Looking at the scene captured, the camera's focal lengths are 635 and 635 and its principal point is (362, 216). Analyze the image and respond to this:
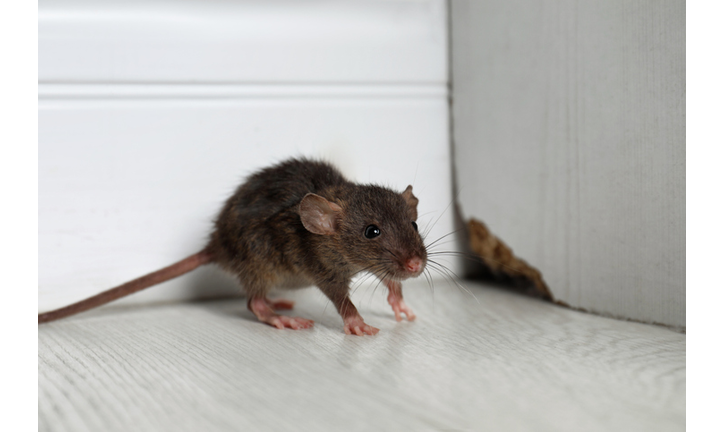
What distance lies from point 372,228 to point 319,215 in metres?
0.19

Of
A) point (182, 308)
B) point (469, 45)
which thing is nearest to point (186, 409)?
point (182, 308)

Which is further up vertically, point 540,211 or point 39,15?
point 39,15

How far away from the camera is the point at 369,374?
5.37 ft

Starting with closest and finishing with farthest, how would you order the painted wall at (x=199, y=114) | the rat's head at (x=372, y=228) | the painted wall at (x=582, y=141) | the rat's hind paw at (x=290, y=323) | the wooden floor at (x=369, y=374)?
the wooden floor at (x=369, y=374) < the painted wall at (x=582, y=141) < the rat's head at (x=372, y=228) < the rat's hind paw at (x=290, y=323) < the painted wall at (x=199, y=114)

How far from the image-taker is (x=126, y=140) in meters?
2.54

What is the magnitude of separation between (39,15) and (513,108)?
1.85 meters

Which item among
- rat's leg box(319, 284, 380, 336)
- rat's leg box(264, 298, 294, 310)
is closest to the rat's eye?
rat's leg box(319, 284, 380, 336)

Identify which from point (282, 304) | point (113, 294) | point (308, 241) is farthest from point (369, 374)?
point (113, 294)

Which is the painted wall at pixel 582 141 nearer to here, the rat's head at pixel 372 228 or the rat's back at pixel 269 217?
the rat's head at pixel 372 228

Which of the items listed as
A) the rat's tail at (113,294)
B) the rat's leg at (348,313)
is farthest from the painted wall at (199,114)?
the rat's leg at (348,313)

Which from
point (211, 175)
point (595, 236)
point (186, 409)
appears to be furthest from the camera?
point (211, 175)

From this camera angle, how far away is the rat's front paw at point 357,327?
2107mm

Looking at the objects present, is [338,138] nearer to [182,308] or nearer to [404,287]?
[404,287]

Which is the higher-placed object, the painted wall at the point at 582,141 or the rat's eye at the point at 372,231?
the painted wall at the point at 582,141
